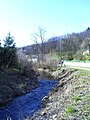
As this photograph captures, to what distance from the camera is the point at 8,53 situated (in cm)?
3825

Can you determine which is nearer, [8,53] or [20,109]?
[20,109]

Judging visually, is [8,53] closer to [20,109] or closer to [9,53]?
[9,53]

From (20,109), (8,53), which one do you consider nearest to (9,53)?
(8,53)

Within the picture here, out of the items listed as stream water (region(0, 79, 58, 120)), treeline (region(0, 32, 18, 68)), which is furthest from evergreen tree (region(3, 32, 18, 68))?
stream water (region(0, 79, 58, 120))

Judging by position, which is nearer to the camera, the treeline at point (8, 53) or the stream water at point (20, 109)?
the stream water at point (20, 109)

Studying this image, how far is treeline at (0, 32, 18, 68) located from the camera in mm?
37653

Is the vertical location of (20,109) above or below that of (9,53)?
below

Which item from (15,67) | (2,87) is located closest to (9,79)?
(2,87)

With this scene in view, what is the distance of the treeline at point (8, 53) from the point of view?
3765 cm

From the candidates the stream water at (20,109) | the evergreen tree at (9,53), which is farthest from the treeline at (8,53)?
the stream water at (20,109)

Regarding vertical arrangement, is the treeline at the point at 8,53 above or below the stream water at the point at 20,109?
above

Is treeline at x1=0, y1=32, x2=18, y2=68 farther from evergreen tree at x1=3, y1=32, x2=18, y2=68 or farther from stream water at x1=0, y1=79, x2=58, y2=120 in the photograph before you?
stream water at x1=0, y1=79, x2=58, y2=120

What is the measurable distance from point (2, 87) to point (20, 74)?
38.0ft

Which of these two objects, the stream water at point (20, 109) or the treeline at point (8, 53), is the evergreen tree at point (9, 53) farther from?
the stream water at point (20, 109)
